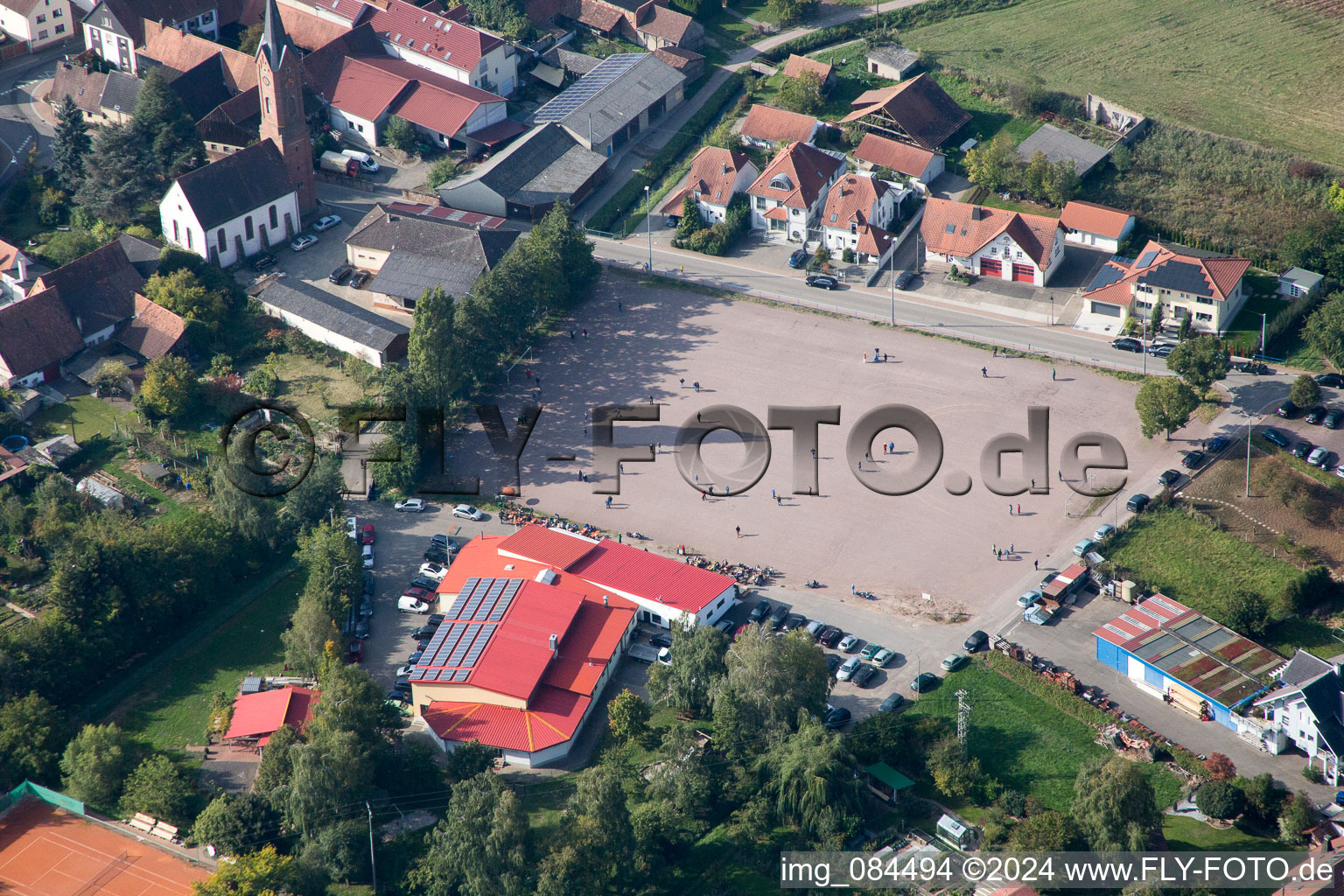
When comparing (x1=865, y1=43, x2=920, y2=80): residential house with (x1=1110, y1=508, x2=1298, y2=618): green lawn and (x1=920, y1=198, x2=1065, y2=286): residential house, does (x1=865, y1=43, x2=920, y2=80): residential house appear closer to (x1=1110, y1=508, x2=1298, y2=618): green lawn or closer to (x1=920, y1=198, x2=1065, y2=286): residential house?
(x1=920, y1=198, x2=1065, y2=286): residential house

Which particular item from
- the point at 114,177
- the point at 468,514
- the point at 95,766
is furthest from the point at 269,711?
the point at 114,177

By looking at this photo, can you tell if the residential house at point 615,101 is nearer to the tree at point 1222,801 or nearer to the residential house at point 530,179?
the residential house at point 530,179

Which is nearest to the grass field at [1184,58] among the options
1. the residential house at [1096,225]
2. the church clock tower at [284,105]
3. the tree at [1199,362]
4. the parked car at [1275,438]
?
the residential house at [1096,225]

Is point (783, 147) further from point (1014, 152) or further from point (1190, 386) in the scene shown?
point (1190, 386)

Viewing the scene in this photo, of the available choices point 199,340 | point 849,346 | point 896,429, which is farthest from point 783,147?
point 199,340

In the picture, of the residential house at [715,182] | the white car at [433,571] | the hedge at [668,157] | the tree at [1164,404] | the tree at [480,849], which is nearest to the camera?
the tree at [480,849]

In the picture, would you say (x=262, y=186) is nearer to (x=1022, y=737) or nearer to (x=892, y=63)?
(x=892, y=63)
